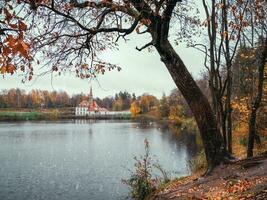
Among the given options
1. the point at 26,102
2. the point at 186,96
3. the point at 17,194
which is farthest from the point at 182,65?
the point at 26,102

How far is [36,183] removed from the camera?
82.0 feet

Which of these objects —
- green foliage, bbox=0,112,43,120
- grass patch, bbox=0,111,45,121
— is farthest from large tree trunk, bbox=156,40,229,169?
green foliage, bbox=0,112,43,120

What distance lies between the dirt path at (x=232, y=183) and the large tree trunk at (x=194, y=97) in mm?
756

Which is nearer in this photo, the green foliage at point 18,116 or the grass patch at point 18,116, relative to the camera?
the grass patch at point 18,116

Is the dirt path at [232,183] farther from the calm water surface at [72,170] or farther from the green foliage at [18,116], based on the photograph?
the green foliage at [18,116]

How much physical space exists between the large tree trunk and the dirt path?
0.76 meters

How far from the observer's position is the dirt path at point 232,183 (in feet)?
31.4

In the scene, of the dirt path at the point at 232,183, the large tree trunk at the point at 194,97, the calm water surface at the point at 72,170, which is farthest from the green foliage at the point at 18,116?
the large tree trunk at the point at 194,97

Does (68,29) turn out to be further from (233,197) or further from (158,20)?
(233,197)

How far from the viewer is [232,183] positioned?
10672 mm

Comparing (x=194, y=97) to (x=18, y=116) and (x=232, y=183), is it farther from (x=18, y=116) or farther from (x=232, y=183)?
(x=18, y=116)

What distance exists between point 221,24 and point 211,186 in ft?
29.7

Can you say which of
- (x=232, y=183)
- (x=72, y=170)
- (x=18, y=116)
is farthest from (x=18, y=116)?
(x=232, y=183)

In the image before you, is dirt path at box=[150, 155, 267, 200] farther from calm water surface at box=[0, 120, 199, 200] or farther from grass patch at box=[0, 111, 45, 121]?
grass patch at box=[0, 111, 45, 121]
